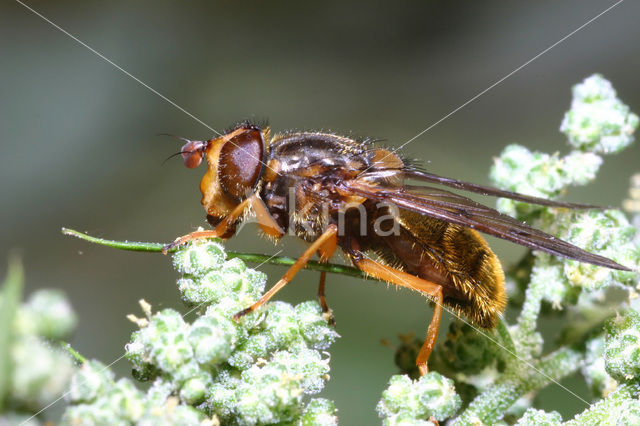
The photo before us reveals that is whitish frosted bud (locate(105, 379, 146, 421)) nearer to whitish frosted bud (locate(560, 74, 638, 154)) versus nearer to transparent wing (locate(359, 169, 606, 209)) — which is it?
transparent wing (locate(359, 169, 606, 209))

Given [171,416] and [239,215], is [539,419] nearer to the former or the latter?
[171,416]

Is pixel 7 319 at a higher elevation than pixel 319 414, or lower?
lower

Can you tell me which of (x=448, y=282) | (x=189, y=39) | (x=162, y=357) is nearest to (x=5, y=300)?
(x=162, y=357)

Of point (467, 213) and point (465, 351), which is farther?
point (467, 213)

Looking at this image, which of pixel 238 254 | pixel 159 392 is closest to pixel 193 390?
pixel 159 392

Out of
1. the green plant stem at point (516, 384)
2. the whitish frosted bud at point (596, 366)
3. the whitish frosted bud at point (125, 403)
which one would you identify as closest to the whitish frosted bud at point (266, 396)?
the whitish frosted bud at point (125, 403)

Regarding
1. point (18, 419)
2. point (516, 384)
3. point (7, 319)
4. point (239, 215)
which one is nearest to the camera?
point (7, 319)

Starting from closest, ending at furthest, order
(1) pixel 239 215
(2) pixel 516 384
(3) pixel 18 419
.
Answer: (3) pixel 18 419, (2) pixel 516 384, (1) pixel 239 215

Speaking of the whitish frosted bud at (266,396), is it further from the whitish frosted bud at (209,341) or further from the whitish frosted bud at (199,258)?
the whitish frosted bud at (199,258)
